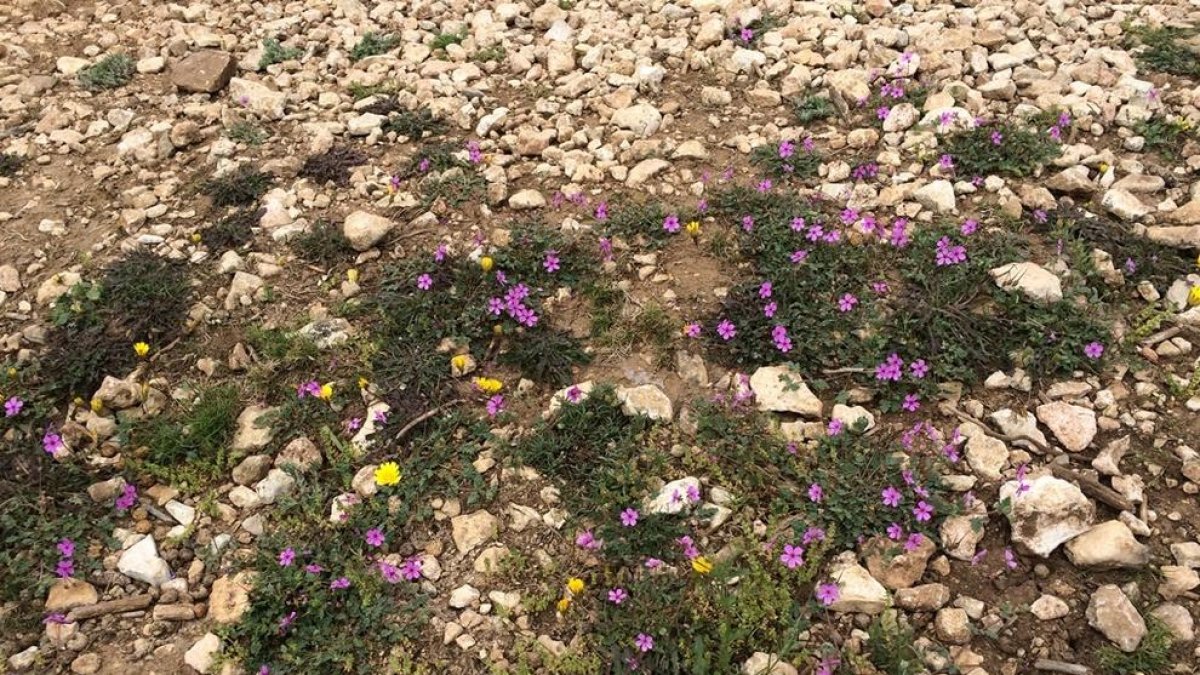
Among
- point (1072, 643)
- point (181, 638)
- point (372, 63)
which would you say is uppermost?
point (372, 63)

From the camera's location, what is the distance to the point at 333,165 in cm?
597

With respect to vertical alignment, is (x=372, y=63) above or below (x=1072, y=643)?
above

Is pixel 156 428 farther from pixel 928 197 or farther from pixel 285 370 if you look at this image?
pixel 928 197

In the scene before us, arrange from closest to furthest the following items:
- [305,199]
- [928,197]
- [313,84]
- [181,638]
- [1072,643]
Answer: [1072,643] → [181,638] → [928,197] → [305,199] → [313,84]

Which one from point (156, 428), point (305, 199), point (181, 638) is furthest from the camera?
point (305, 199)

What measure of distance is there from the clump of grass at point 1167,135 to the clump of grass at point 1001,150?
0.66 meters

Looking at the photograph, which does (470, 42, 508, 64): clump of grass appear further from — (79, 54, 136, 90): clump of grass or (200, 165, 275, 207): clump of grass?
(79, 54, 136, 90): clump of grass

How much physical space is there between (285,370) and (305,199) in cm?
150

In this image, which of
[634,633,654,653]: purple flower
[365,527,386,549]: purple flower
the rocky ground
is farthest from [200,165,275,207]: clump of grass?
[634,633,654,653]: purple flower

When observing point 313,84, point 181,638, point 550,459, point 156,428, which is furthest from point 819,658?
point 313,84

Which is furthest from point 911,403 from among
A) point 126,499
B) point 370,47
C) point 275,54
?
point 275,54

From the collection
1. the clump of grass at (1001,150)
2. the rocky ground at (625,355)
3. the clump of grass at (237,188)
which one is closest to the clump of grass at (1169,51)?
the rocky ground at (625,355)

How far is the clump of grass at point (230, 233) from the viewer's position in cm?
550

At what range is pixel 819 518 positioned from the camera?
3871 mm
